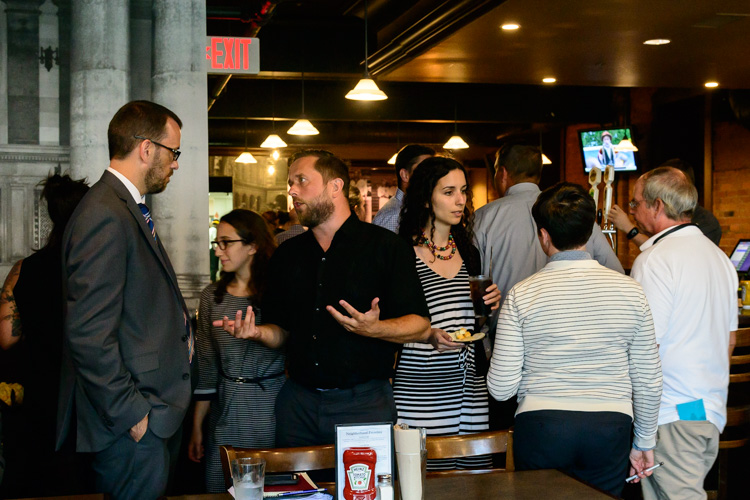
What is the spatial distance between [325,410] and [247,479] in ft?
2.88

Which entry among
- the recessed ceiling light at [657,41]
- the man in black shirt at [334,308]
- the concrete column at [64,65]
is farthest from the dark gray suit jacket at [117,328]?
the recessed ceiling light at [657,41]

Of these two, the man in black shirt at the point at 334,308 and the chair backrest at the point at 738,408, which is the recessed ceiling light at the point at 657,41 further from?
the man in black shirt at the point at 334,308

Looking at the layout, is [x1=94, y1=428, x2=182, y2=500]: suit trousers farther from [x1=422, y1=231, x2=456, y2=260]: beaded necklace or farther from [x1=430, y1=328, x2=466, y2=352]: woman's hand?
[x1=422, y1=231, x2=456, y2=260]: beaded necklace

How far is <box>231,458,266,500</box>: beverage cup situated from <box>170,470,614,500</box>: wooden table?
251mm

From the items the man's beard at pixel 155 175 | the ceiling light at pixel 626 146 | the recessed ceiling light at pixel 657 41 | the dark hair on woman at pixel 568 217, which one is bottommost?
the dark hair on woman at pixel 568 217

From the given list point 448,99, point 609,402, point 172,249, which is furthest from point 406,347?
point 448,99

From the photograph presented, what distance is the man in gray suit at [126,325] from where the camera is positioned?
2145mm

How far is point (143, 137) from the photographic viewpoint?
92.7 inches

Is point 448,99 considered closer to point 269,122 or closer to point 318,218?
point 269,122

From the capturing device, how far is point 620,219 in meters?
3.91

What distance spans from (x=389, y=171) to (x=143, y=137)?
44.5 ft

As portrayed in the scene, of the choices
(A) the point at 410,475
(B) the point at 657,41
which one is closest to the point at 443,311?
(A) the point at 410,475

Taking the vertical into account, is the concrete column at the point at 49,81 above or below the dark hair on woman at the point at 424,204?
above

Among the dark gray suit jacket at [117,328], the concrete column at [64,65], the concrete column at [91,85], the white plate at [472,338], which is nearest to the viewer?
the dark gray suit jacket at [117,328]
